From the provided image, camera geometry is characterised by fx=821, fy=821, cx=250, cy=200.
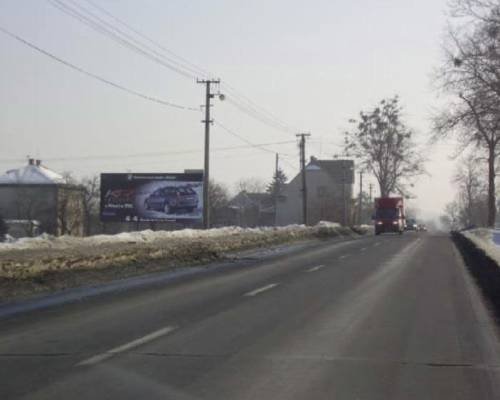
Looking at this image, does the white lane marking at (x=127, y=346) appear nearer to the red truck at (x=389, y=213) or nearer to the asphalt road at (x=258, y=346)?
the asphalt road at (x=258, y=346)

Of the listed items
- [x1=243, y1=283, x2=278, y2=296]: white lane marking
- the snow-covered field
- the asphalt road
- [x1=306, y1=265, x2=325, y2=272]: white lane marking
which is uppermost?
the snow-covered field

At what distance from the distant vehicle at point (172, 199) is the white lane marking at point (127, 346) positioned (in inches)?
2050

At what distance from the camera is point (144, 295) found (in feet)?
56.7

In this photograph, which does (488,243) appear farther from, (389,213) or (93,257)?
(389,213)

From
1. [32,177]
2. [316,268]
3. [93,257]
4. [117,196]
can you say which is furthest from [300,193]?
[93,257]

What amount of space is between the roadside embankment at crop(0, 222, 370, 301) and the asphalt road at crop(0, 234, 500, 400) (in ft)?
7.94

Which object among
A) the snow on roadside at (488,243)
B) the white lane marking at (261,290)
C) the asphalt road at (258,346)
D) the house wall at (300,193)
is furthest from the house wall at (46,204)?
the asphalt road at (258,346)

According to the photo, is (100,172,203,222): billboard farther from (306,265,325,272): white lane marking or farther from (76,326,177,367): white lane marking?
(76,326,177,367): white lane marking

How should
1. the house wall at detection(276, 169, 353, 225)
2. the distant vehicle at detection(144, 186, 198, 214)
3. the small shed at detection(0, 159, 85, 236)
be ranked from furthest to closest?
the house wall at detection(276, 169, 353, 225) < the small shed at detection(0, 159, 85, 236) < the distant vehicle at detection(144, 186, 198, 214)

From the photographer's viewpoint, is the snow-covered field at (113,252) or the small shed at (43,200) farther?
the small shed at (43,200)

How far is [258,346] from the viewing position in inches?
412

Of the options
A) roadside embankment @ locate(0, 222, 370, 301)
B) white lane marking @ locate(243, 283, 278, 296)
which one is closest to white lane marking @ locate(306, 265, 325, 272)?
roadside embankment @ locate(0, 222, 370, 301)

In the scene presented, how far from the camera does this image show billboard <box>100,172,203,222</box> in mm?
64188

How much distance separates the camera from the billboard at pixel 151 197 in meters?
64.2
